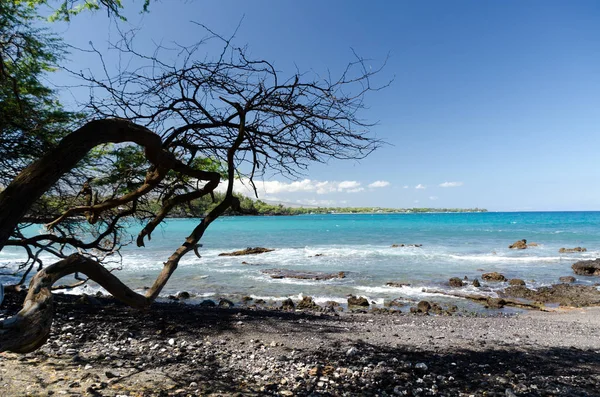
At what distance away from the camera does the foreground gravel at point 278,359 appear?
433 cm

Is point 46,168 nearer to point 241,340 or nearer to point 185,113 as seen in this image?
point 185,113

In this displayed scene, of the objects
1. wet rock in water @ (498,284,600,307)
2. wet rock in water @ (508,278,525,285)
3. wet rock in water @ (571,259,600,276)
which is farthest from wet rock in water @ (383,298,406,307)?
wet rock in water @ (571,259,600,276)

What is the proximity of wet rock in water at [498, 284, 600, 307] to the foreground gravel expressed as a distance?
6.31m

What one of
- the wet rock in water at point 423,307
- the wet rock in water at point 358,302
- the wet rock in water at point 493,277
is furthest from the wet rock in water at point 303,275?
the wet rock in water at point 493,277

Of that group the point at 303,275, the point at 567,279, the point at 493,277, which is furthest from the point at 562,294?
the point at 303,275

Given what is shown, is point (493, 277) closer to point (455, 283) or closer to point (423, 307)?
point (455, 283)

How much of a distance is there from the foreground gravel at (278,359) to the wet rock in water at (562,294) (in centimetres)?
631

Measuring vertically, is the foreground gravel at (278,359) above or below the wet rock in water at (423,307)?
above

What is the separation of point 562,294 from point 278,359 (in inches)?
585

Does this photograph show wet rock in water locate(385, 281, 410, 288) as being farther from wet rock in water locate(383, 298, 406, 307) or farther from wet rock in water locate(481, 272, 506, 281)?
wet rock in water locate(481, 272, 506, 281)

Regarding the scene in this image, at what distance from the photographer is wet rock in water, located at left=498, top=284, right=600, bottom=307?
14416 millimetres

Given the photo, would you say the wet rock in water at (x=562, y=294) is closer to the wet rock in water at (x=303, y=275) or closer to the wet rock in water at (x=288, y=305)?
the wet rock in water at (x=303, y=275)

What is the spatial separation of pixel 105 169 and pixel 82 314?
3.12 meters

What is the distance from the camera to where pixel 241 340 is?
268 inches
